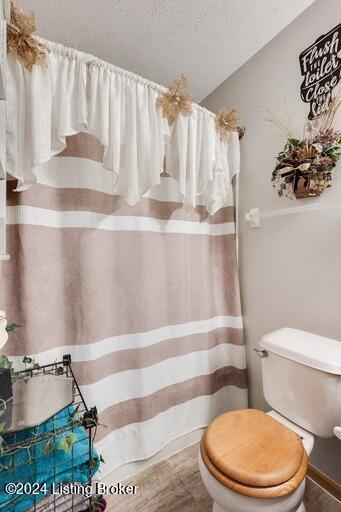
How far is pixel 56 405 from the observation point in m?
0.79

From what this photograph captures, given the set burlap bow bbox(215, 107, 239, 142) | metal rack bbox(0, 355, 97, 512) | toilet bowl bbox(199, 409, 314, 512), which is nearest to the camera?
metal rack bbox(0, 355, 97, 512)

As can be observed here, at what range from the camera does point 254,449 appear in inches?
36.9

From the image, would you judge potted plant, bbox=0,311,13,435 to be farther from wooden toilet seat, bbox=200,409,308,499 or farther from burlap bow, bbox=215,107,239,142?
burlap bow, bbox=215,107,239,142

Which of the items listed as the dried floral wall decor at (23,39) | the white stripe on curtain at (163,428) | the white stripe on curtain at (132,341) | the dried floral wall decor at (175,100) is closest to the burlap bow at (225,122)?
the dried floral wall decor at (175,100)

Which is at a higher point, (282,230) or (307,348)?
(282,230)

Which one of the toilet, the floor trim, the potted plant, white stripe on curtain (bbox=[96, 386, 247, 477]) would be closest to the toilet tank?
the toilet

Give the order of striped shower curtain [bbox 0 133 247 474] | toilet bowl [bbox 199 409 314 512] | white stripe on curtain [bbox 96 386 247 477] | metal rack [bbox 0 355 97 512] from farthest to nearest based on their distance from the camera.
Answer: white stripe on curtain [bbox 96 386 247 477]
striped shower curtain [bbox 0 133 247 474]
toilet bowl [bbox 199 409 314 512]
metal rack [bbox 0 355 97 512]

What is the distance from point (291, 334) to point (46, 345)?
3.79ft

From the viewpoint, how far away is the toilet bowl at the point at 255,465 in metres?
0.81

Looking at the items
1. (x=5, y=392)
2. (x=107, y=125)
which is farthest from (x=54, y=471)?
(x=107, y=125)

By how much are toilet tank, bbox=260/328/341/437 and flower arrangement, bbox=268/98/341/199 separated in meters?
0.73

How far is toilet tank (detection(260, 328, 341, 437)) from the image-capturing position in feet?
3.23

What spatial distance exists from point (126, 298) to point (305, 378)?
906 mm

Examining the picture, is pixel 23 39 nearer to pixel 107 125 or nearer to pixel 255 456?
pixel 107 125
